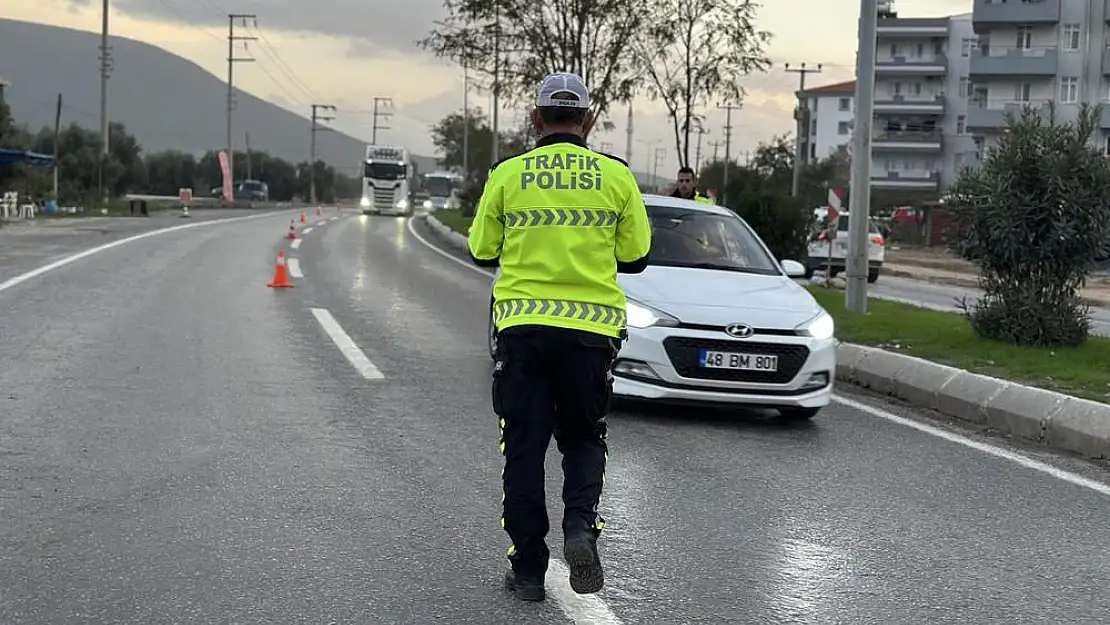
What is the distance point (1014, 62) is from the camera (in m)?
72.9

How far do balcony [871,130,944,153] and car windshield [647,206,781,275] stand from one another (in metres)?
85.3

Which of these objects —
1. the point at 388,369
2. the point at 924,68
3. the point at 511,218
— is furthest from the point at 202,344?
the point at 924,68

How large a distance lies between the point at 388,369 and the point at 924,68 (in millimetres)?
87497

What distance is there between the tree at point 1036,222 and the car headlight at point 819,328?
169 inches

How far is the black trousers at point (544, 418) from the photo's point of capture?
4.78 m

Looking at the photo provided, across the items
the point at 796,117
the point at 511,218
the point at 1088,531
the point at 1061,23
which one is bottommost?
the point at 1088,531

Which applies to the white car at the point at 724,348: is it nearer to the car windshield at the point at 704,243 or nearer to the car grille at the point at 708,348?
the car grille at the point at 708,348

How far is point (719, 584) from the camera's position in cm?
522

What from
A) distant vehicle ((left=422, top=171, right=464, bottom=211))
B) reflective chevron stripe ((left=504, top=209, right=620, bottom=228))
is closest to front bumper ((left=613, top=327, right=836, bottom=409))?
reflective chevron stripe ((left=504, top=209, right=620, bottom=228))

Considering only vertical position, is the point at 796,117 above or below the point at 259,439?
above

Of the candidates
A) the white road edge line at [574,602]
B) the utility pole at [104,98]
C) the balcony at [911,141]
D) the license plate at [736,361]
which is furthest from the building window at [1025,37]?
the white road edge line at [574,602]

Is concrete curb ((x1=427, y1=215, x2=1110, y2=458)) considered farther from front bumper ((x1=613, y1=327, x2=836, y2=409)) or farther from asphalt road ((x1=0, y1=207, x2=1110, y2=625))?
front bumper ((x1=613, y1=327, x2=836, y2=409))

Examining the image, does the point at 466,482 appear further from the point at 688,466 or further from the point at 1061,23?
the point at 1061,23

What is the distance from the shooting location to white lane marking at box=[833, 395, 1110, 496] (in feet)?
24.8
